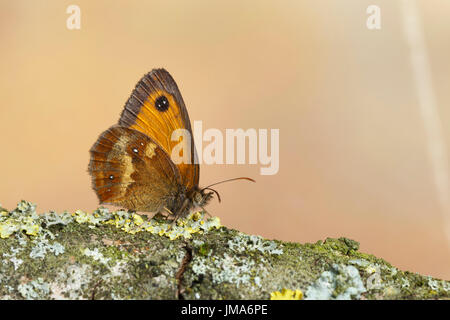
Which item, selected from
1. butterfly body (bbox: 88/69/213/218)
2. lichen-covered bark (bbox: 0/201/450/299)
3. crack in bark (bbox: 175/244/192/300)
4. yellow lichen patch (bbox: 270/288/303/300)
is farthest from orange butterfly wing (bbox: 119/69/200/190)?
yellow lichen patch (bbox: 270/288/303/300)

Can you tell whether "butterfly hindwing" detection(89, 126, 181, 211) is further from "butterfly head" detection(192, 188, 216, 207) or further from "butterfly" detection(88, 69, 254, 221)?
"butterfly head" detection(192, 188, 216, 207)

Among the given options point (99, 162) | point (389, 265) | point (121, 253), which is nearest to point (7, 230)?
point (121, 253)

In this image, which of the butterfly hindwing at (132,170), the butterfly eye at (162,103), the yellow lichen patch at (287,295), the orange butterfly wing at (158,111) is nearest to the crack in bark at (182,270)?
the yellow lichen patch at (287,295)

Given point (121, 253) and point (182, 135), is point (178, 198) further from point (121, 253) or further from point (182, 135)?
point (121, 253)

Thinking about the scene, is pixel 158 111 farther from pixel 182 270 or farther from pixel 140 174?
pixel 182 270

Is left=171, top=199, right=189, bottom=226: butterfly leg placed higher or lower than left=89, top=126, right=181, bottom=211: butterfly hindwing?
lower
